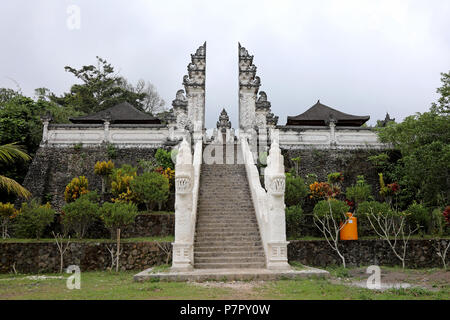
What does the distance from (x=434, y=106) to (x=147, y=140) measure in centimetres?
1131

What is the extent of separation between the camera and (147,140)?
17000 millimetres

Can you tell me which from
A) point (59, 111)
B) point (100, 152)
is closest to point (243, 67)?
point (100, 152)

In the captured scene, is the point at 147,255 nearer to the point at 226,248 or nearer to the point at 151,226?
the point at 151,226

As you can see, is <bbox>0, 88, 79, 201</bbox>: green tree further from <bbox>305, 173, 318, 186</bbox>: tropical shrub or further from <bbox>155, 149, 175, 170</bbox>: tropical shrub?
<bbox>305, 173, 318, 186</bbox>: tropical shrub

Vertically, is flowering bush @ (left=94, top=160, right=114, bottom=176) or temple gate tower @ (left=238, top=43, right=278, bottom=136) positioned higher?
temple gate tower @ (left=238, top=43, right=278, bottom=136)

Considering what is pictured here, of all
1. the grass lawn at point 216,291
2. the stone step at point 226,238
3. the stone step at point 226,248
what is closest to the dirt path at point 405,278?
the grass lawn at point 216,291

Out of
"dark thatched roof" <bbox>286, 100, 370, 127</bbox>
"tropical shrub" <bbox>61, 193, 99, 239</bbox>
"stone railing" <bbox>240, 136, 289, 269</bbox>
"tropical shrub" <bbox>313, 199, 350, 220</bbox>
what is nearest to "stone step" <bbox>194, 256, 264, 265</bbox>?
"stone railing" <bbox>240, 136, 289, 269</bbox>

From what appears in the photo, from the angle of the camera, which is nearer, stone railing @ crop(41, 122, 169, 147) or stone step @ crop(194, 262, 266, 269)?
stone step @ crop(194, 262, 266, 269)

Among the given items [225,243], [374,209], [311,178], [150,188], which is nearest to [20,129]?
[150,188]

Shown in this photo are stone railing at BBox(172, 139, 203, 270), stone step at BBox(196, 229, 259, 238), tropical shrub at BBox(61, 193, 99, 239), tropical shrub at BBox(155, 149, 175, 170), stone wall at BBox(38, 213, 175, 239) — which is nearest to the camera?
stone railing at BBox(172, 139, 203, 270)

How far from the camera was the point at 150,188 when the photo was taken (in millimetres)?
11883

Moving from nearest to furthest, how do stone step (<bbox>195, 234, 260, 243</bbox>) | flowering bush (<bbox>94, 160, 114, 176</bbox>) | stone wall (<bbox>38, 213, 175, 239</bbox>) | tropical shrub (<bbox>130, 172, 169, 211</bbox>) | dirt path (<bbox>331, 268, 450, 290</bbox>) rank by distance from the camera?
dirt path (<bbox>331, 268, 450, 290</bbox>) → stone step (<bbox>195, 234, 260, 243</bbox>) → stone wall (<bbox>38, 213, 175, 239</bbox>) → tropical shrub (<bbox>130, 172, 169, 211</bbox>) → flowering bush (<bbox>94, 160, 114, 176</bbox>)

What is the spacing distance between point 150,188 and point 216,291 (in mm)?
6103

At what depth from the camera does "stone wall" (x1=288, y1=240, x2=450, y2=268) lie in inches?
413
